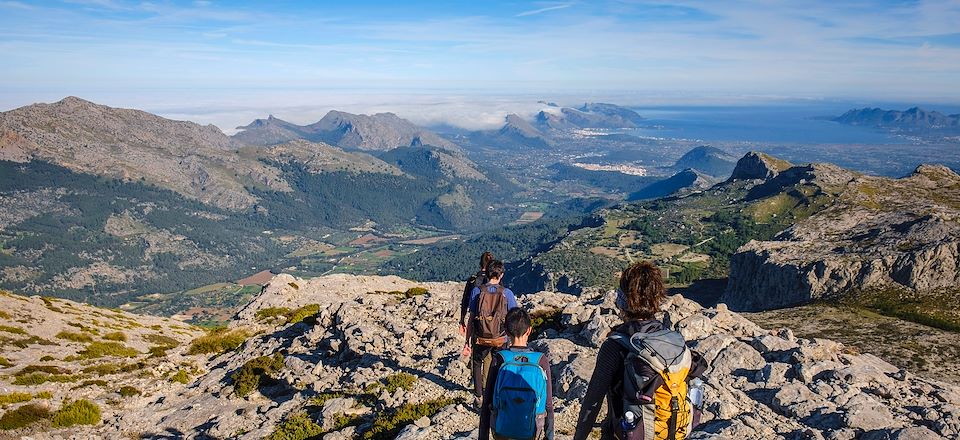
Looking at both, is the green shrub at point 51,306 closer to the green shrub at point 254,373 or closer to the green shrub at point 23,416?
the green shrub at point 23,416

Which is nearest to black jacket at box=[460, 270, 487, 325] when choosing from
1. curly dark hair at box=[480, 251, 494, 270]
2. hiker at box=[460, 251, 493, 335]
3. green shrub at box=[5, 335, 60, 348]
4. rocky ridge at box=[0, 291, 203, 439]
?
hiker at box=[460, 251, 493, 335]

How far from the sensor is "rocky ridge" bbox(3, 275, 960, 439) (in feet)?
52.0

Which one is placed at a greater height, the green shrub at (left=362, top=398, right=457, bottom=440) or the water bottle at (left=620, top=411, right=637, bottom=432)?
the water bottle at (left=620, top=411, right=637, bottom=432)

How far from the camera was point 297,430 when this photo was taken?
684 inches

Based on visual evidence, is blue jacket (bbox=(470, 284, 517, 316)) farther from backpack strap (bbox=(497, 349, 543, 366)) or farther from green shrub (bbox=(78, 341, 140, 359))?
green shrub (bbox=(78, 341, 140, 359))

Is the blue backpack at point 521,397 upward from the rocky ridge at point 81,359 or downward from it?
upward

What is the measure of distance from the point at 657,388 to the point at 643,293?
1469mm

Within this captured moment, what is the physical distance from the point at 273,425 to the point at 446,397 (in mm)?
6397

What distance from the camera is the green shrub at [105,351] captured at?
114 feet

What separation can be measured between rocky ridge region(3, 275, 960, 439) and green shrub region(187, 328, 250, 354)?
1519 millimetres

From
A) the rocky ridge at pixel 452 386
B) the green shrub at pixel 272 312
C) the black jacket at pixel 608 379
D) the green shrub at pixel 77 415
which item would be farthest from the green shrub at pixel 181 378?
the black jacket at pixel 608 379

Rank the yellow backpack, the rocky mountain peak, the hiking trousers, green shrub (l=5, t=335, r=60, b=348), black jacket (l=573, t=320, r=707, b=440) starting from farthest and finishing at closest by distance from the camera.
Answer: the rocky mountain peak → green shrub (l=5, t=335, r=60, b=348) → the hiking trousers → black jacket (l=573, t=320, r=707, b=440) → the yellow backpack

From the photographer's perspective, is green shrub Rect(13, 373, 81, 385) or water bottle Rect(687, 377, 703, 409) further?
green shrub Rect(13, 373, 81, 385)

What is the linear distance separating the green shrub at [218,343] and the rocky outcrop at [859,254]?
276ft
